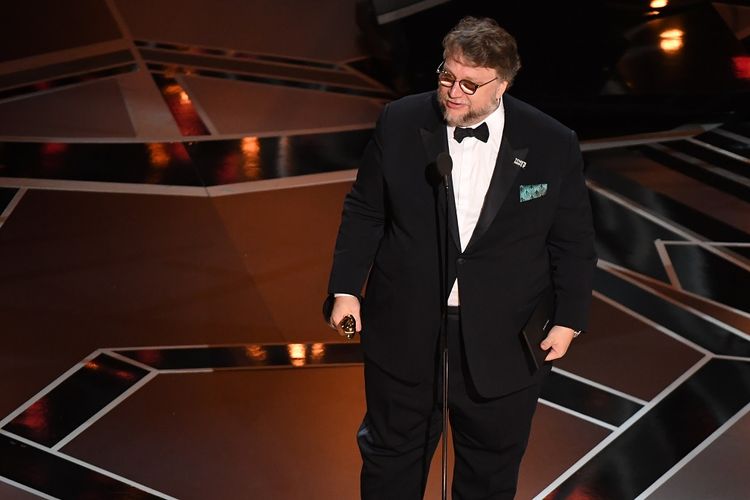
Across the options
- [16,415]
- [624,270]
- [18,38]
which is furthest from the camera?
[18,38]

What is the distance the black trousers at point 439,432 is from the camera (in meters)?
2.57

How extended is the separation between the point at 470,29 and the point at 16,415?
2281mm

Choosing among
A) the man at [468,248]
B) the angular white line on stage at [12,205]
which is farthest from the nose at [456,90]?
the angular white line on stage at [12,205]

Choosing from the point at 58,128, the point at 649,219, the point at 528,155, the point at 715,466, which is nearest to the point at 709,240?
the point at 649,219

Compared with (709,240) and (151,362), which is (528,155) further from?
(709,240)

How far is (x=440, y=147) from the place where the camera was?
240 centimetres

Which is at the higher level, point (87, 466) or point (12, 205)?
point (12, 205)

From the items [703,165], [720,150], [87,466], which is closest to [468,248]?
[87,466]

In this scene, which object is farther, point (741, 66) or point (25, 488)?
point (741, 66)

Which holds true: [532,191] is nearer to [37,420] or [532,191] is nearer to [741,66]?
[37,420]

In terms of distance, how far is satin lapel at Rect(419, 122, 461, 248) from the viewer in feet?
7.82

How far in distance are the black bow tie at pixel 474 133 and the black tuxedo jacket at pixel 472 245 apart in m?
0.04

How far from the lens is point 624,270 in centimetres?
490

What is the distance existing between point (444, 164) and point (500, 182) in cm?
21
